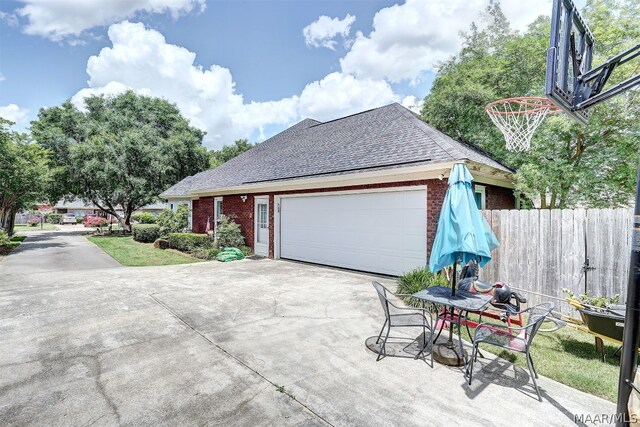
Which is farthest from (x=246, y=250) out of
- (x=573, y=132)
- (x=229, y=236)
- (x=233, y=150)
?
(x=233, y=150)

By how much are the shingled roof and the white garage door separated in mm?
976

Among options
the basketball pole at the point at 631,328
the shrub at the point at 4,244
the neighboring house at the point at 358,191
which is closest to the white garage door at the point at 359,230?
the neighboring house at the point at 358,191

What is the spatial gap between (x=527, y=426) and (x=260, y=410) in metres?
2.51

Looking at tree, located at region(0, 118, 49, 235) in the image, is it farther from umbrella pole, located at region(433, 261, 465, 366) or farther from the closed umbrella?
umbrella pole, located at region(433, 261, 465, 366)

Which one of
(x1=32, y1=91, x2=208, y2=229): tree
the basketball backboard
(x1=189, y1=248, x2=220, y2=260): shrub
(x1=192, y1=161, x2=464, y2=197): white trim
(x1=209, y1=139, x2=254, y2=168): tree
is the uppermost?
(x1=209, y1=139, x2=254, y2=168): tree

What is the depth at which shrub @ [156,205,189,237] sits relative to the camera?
18219 mm

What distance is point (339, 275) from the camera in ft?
31.2

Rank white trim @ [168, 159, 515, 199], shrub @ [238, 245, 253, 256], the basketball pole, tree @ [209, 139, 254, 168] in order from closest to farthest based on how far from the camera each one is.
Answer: the basketball pole, white trim @ [168, 159, 515, 199], shrub @ [238, 245, 253, 256], tree @ [209, 139, 254, 168]

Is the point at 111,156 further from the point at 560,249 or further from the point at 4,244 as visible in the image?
the point at 560,249

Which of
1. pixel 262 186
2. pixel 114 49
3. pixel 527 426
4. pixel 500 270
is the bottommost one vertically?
pixel 527 426

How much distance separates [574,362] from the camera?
13.7 ft

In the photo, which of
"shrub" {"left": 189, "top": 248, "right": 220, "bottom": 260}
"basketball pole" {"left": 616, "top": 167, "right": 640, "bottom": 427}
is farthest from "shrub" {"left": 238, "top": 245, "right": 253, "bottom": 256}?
"basketball pole" {"left": 616, "top": 167, "right": 640, "bottom": 427}

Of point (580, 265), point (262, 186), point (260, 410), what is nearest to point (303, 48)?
point (262, 186)

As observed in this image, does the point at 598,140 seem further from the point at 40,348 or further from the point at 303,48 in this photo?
the point at 40,348
